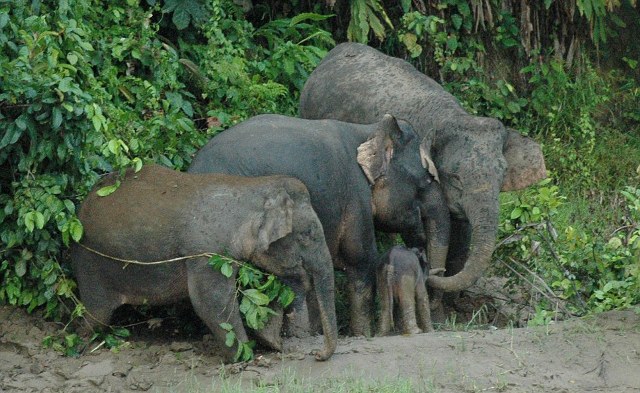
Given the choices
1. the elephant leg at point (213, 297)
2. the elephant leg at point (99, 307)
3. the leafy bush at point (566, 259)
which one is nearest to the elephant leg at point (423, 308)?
the leafy bush at point (566, 259)

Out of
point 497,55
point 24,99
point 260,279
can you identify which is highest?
point 24,99

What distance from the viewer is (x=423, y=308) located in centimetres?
952

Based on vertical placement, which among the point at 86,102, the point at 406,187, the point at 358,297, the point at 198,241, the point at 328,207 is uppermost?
the point at 86,102

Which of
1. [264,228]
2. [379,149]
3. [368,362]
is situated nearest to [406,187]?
[379,149]

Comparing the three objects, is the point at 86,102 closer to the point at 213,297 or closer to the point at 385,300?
the point at 213,297

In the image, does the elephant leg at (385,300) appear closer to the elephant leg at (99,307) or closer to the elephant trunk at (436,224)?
the elephant trunk at (436,224)

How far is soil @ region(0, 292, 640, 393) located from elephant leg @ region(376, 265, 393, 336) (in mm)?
515

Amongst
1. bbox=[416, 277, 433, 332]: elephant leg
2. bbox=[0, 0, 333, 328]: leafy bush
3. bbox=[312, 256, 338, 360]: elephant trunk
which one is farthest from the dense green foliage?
bbox=[312, 256, 338, 360]: elephant trunk

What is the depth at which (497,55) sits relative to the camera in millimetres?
13773

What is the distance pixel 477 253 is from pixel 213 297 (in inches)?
94.9

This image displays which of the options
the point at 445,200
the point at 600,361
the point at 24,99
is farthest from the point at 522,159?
the point at 24,99

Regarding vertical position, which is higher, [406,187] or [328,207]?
[328,207]

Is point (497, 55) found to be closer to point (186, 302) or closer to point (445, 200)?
point (445, 200)

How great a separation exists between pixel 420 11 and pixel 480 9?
22.1 inches
